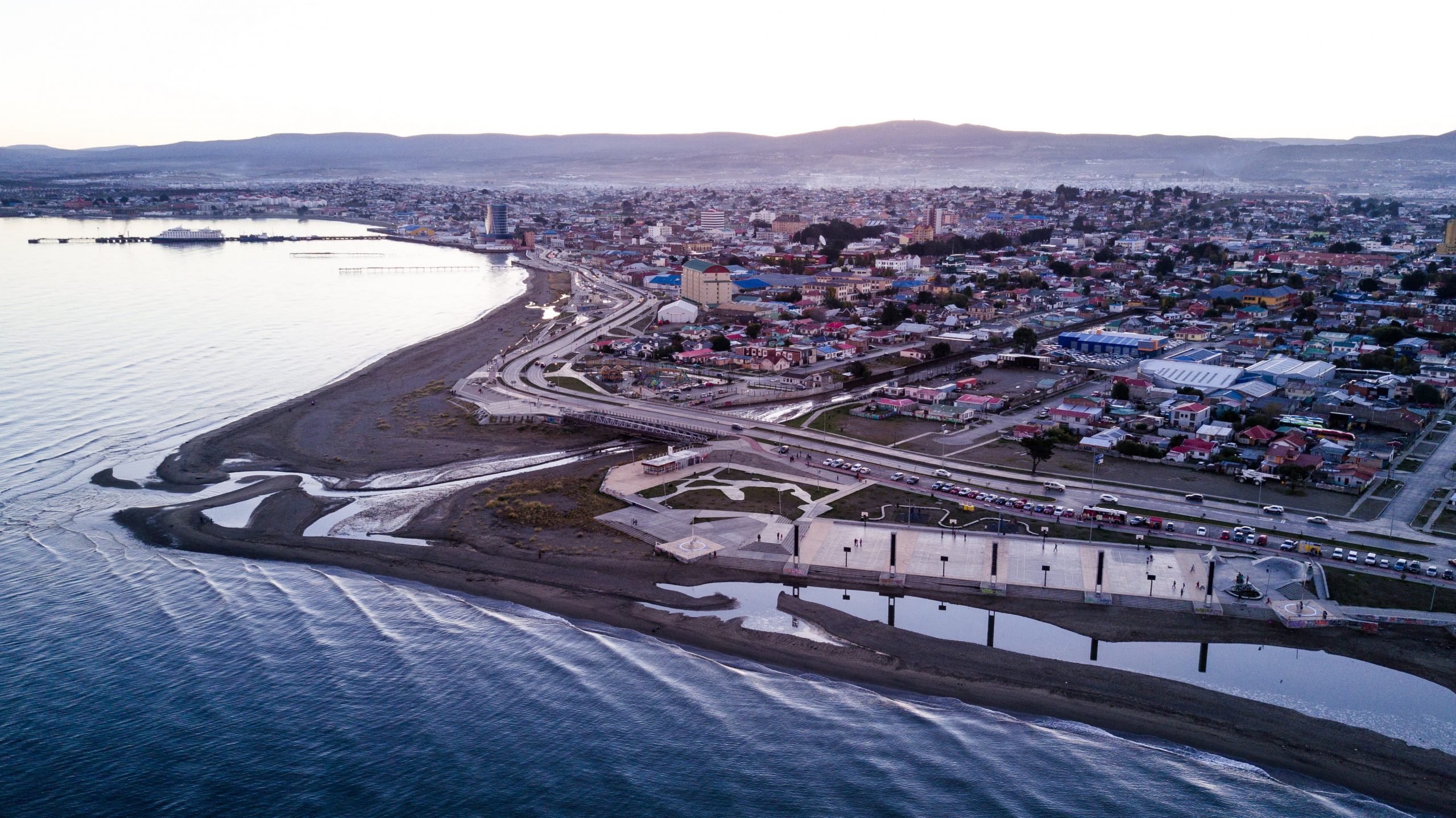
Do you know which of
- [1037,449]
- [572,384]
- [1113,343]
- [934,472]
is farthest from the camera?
[1113,343]

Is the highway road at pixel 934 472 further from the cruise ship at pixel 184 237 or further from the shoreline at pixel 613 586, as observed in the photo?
the cruise ship at pixel 184 237

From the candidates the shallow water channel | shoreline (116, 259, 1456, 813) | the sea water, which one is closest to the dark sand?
shoreline (116, 259, 1456, 813)

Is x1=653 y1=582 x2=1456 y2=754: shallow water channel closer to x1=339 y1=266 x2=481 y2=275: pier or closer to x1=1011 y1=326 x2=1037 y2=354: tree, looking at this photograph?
x1=1011 y1=326 x2=1037 y2=354: tree

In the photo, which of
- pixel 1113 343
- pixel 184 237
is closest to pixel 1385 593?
pixel 1113 343

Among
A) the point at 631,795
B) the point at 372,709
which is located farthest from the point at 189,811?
the point at 631,795

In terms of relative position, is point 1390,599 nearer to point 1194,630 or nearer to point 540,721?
point 1194,630

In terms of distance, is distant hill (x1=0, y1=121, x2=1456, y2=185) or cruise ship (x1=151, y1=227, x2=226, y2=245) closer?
cruise ship (x1=151, y1=227, x2=226, y2=245)

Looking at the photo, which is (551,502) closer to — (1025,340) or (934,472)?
(934,472)
